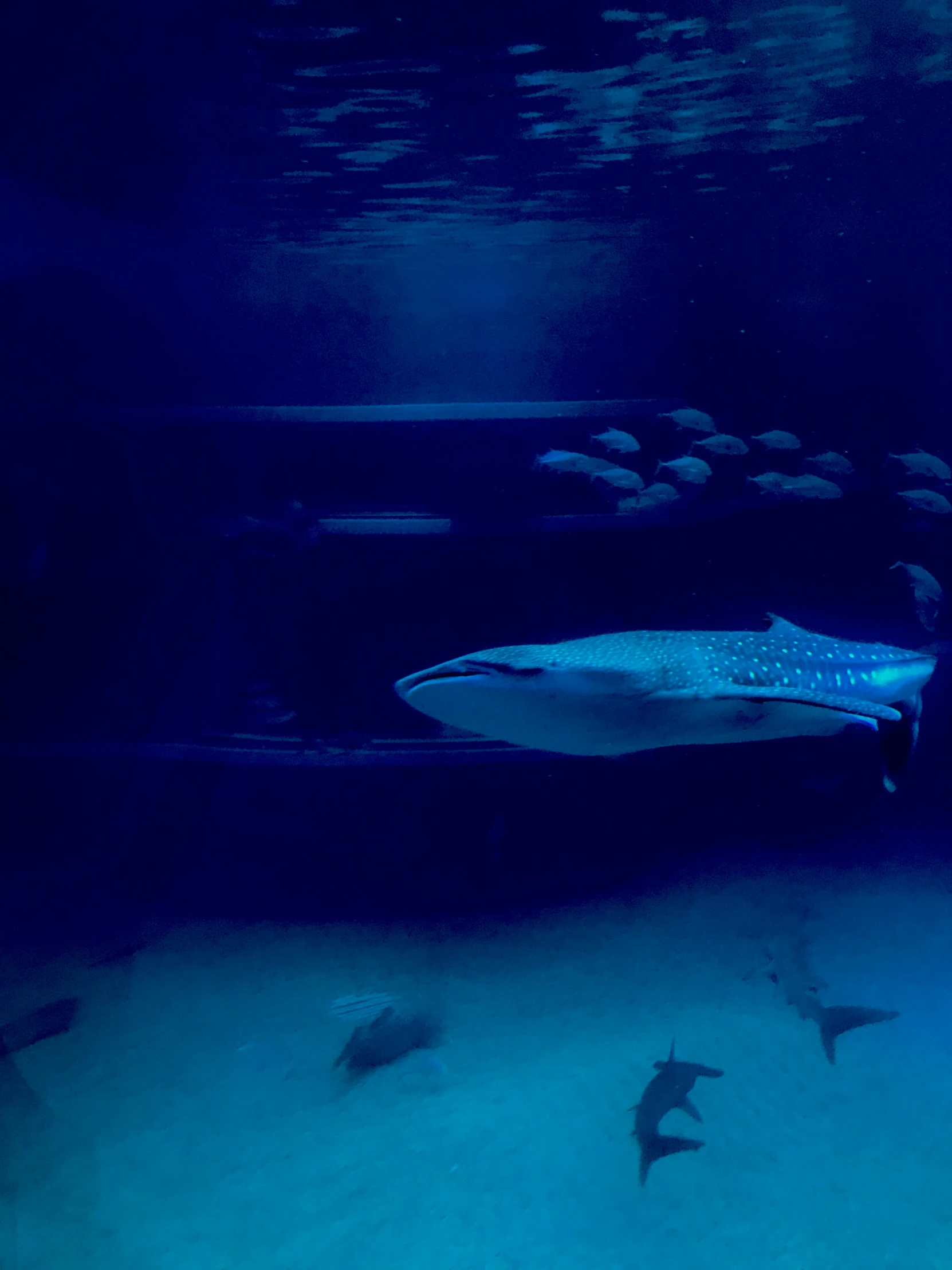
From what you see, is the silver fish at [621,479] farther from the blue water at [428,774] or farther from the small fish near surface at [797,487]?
the small fish near surface at [797,487]

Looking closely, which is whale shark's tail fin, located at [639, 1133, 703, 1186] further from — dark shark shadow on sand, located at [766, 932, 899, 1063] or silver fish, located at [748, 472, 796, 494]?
silver fish, located at [748, 472, 796, 494]

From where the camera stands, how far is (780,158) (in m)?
13.7

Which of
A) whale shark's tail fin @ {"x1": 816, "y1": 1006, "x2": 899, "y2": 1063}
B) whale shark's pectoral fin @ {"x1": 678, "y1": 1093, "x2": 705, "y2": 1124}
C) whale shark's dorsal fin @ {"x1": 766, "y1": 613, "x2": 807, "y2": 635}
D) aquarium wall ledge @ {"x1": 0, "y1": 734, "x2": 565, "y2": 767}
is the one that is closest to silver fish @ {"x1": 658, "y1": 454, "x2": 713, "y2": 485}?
aquarium wall ledge @ {"x1": 0, "y1": 734, "x2": 565, "y2": 767}

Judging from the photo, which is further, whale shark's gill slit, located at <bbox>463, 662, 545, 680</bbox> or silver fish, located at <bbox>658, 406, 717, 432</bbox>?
silver fish, located at <bbox>658, 406, 717, 432</bbox>

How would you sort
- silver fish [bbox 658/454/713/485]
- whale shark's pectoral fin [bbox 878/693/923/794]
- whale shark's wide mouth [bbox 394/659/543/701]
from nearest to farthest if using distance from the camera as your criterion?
whale shark's wide mouth [bbox 394/659/543/701] → whale shark's pectoral fin [bbox 878/693/923/794] → silver fish [bbox 658/454/713/485]

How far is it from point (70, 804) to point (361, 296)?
791 inches

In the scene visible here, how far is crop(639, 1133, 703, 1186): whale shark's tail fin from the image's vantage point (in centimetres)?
429

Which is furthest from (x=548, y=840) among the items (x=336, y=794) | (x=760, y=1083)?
(x=760, y=1083)

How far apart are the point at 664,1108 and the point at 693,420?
8428 mm

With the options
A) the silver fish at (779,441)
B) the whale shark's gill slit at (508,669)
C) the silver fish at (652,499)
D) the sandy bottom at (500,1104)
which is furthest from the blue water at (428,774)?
the whale shark's gill slit at (508,669)

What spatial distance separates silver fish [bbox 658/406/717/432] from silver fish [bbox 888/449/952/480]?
2518mm

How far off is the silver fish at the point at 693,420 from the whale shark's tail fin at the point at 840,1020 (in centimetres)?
751

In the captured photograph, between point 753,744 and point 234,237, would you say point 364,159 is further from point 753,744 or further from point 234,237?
point 753,744

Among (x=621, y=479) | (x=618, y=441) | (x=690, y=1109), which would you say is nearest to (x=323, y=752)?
(x=690, y=1109)
